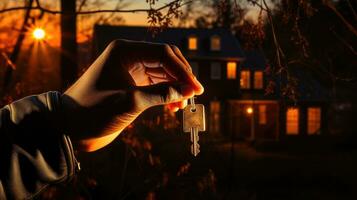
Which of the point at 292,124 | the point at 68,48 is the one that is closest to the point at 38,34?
the point at 68,48

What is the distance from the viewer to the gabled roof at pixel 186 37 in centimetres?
2878

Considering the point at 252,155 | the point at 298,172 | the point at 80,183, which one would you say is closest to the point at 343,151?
the point at 252,155

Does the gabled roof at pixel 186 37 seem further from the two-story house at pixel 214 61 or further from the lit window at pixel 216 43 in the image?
the lit window at pixel 216 43

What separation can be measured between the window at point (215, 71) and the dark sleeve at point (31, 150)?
1151 inches

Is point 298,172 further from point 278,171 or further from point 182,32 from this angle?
point 182,32

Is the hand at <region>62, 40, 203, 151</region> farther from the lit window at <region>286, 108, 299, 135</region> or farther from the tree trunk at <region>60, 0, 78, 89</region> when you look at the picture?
the lit window at <region>286, 108, 299, 135</region>

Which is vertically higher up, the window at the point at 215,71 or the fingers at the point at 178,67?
the window at the point at 215,71

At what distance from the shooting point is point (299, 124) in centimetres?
3073

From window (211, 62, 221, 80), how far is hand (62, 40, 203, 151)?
2899 cm

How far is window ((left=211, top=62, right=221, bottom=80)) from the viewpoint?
3083 centimetres

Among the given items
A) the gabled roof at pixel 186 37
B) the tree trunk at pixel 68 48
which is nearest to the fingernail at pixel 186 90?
the tree trunk at pixel 68 48

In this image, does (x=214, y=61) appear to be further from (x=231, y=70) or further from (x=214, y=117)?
(x=214, y=117)

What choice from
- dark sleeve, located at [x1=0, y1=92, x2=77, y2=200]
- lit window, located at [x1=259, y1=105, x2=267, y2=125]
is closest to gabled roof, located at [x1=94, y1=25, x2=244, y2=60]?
lit window, located at [x1=259, y1=105, x2=267, y2=125]

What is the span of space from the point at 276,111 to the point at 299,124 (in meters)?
1.83
